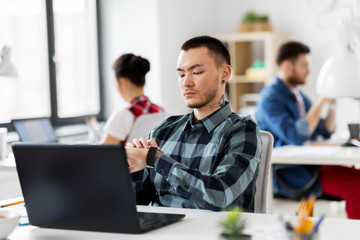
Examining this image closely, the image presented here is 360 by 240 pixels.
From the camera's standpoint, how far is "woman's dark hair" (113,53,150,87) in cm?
335

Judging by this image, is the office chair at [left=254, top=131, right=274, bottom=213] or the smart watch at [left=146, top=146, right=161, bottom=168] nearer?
the smart watch at [left=146, top=146, right=161, bottom=168]

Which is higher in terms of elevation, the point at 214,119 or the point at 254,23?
the point at 254,23

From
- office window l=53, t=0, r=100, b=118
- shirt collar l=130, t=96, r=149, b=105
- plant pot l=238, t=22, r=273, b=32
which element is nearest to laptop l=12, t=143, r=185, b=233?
shirt collar l=130, t=96, r=149, b=105

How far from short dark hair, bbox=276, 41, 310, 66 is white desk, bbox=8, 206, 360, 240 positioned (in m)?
2.61

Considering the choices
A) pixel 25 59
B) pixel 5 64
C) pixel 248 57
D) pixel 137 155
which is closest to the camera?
pixel 137 155

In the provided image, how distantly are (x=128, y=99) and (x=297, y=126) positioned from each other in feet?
3.53

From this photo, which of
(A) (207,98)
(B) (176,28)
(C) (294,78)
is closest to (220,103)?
(A) (207,98)

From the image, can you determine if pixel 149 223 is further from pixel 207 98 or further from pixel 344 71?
pixel 344 71

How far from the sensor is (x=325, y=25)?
219 inches

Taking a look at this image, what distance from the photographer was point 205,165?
5.86 feet

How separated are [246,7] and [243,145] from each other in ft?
14.4

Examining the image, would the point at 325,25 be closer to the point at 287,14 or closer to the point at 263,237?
the point at 287,14

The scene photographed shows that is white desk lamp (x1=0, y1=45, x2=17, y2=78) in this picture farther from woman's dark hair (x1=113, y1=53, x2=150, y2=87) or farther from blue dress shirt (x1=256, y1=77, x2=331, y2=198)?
blue dress shirt (x1=256, y1=77, x2=331, y2=198)

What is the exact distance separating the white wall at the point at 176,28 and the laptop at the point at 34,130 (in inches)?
61.7
